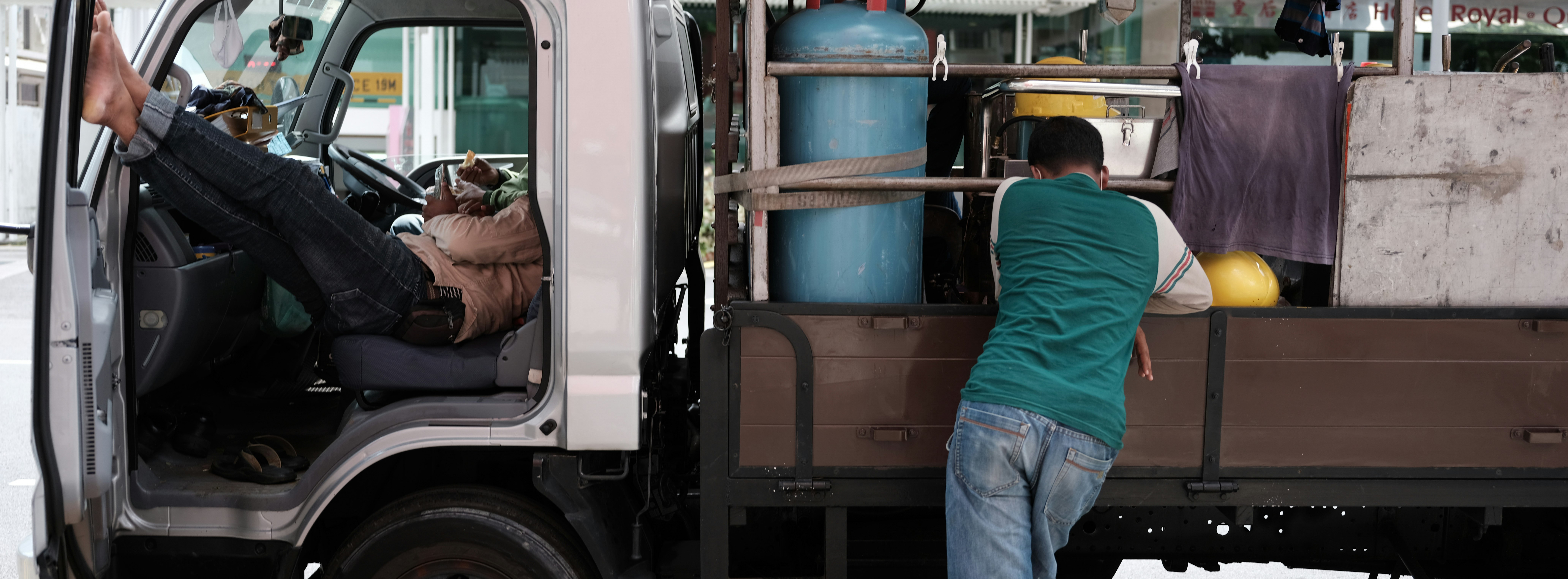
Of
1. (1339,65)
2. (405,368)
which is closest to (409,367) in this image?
(405,368)

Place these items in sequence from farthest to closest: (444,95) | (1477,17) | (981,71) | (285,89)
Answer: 1. (444,95)
2. (1477,17)
3. (285,89)
4. (981,71)

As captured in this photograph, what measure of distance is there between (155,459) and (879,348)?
201cm

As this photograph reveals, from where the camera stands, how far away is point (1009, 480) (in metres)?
2.47

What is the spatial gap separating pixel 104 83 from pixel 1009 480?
7.23 feet

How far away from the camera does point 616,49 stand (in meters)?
2.55

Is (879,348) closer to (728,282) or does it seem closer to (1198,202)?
(728,282)

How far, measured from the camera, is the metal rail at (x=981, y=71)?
250 cm

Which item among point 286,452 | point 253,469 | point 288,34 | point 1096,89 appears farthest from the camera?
point 288,34

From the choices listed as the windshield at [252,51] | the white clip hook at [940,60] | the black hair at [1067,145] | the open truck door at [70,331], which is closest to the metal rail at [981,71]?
the white clip hook at [940,60]

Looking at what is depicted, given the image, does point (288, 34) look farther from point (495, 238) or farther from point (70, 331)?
point (70, 331)

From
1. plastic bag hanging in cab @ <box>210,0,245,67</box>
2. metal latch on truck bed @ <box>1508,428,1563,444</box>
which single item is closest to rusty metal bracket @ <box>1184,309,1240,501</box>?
metal latch on truck bed @ <box>1508,428,1563,444</box>

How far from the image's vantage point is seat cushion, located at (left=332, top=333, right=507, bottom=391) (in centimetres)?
282

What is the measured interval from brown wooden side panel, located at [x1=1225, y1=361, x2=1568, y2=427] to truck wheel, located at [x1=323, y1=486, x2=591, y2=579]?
170 cm

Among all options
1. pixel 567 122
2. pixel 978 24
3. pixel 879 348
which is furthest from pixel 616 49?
pixel 978 24
